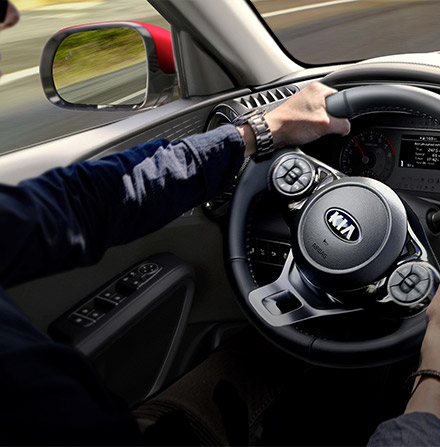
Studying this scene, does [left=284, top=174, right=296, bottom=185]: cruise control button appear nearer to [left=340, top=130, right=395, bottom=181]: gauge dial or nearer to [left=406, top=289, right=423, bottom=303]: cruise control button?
[left=340, top=130, right=395, bottom=181]: gauge dial

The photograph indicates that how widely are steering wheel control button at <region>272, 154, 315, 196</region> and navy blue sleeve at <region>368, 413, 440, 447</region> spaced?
679 millimetres

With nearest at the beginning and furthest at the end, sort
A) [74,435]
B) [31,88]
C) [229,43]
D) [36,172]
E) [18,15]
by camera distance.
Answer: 1. [74,435]
2. [18,15]
3. [36,172]
4. [229,43]
5. [31,88]

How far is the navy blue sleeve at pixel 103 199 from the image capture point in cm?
110

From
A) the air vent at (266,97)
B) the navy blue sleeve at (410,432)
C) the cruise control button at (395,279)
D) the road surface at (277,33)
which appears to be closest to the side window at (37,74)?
the road surface at (277,33)

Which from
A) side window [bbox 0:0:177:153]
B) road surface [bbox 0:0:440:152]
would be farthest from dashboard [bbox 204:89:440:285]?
side window [bbox 0:0:177:153]

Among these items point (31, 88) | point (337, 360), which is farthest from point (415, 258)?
point (31, 88)

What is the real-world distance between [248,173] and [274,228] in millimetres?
174

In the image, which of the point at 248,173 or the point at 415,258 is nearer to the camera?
the point at 415,258

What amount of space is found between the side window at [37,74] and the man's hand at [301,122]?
23.6 inches

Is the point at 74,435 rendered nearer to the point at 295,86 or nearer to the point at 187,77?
the point at 295,86

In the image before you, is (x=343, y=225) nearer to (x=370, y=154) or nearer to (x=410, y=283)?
(x=410, y=283)

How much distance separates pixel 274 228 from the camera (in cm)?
167

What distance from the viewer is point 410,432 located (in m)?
0.99

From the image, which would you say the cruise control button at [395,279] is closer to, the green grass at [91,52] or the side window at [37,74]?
the side window at [37,74]
